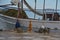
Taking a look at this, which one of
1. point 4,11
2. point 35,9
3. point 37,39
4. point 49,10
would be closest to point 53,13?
point 49,10

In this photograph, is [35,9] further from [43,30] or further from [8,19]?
[43,30]

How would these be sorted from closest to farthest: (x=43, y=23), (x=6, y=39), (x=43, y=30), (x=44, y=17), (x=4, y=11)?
(x=6, y=39) < (x=43, y=30) < (x=43, y=23) < (x=44, y=17) < (x=4, y=11)

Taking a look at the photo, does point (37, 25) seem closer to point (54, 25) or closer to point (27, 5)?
point (54, 25)

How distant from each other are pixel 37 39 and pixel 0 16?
15.7 metres

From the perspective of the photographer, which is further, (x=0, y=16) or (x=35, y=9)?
(x=0, y=16)

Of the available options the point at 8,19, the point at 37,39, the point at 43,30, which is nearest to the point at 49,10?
the point at 8,19

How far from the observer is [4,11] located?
2658 centimetres

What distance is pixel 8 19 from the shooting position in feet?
76.5

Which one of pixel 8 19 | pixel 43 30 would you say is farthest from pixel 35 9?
pixel 43 30

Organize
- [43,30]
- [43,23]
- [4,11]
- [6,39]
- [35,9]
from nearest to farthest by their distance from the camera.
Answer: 1. [6,39]
2. [43,30]
3. [43,23]
4. [35,9]
5. [4,11]

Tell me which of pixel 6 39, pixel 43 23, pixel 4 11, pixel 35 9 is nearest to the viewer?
pixel 6 39

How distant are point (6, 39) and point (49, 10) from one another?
10.7 metres

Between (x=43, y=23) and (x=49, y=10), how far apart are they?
4.16 metres

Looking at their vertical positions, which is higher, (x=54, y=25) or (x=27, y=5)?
(x=27, y=5)
